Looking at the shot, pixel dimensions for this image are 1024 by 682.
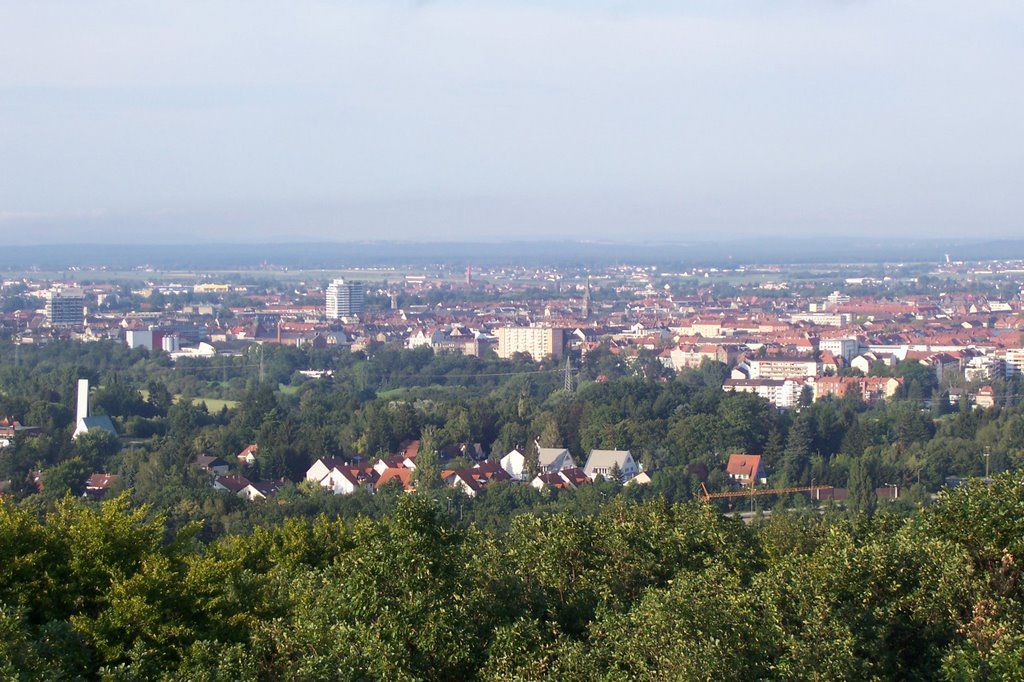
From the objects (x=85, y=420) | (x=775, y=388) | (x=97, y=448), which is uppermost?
(x=85, y=420)

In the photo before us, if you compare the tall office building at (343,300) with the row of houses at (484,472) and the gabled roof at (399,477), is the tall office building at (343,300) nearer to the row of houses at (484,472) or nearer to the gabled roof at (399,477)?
the row of houses at (484,472)

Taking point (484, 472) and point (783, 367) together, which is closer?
point (484, 472)

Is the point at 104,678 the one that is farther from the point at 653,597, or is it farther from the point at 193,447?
the point at 193,447

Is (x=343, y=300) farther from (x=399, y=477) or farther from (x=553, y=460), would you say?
(x=399, y=477)

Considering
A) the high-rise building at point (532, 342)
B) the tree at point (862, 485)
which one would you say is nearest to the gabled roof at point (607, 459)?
the tree at point (862, 485)

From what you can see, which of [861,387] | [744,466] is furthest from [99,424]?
[861,387]
